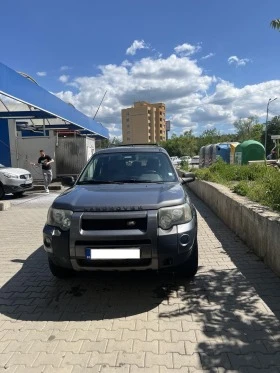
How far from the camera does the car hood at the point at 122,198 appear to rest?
152 inches

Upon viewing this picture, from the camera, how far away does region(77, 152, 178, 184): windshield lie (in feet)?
16.6

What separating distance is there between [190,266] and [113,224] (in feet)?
4.03

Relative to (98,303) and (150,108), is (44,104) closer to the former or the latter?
(98,303)

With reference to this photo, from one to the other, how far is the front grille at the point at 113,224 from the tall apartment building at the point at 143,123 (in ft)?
352

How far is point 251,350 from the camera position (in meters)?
3.06

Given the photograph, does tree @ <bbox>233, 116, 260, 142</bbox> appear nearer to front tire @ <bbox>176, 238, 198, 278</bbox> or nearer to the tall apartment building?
the tall apartment building

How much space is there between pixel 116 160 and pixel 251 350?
327 centimetres

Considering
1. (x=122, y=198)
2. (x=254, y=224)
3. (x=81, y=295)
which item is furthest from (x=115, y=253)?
(x=254, y=224)

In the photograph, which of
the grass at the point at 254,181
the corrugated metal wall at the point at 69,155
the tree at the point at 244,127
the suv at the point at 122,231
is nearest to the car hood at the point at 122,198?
the suv at the point at 122,231

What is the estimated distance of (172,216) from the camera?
3.92m

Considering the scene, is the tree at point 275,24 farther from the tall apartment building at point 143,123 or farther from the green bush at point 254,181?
the tall apartment building at point 143,123

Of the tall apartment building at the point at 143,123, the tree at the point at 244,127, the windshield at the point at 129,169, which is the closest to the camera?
the windshield at the point at 129,169

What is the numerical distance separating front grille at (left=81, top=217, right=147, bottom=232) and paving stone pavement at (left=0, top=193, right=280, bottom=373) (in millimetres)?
891

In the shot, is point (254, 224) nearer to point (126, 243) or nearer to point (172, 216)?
point (172, 216)
